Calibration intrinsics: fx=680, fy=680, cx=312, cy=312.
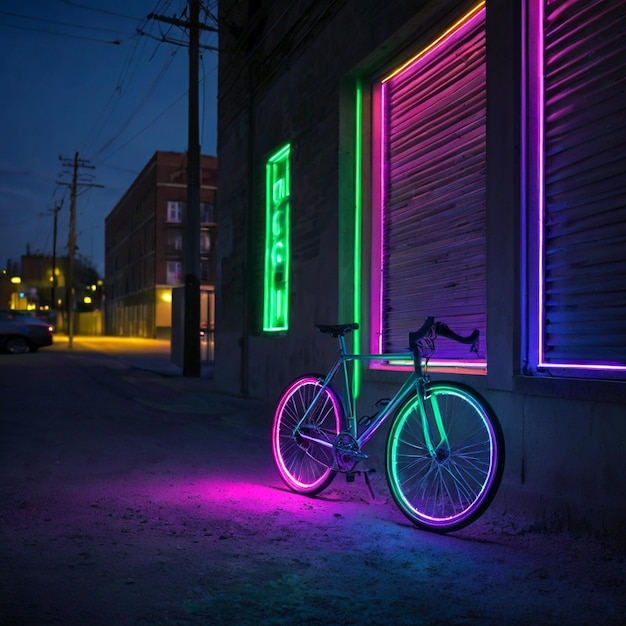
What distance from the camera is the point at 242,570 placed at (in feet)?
11.5

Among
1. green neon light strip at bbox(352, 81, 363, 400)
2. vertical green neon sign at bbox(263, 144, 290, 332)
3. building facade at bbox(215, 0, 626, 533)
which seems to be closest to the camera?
building facade at bbox(215, 0, 626, 533)

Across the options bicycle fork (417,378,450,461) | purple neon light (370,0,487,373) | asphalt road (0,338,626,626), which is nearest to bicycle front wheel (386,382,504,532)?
bicycle fork (417,378,450,461)

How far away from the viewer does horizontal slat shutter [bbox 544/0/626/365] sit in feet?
13.1

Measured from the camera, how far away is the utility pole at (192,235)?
54.2 feet

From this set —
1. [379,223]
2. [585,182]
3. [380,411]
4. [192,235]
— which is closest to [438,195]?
[379,223]

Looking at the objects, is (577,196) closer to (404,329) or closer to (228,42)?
(404,329)

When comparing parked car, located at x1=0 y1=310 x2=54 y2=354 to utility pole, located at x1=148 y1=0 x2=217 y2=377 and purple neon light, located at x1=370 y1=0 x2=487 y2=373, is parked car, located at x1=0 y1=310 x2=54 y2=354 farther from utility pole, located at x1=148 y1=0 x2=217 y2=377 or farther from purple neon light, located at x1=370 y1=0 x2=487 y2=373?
purple neon light, located at x1=370 y1=0 x2=487 y2=373

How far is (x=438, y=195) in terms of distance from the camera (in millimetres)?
5949

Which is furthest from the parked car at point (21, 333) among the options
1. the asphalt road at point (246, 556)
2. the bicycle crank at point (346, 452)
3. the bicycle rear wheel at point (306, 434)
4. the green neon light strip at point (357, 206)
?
the bicycle crank at point (346, 452)

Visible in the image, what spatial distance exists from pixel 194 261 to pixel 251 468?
11.0 metres

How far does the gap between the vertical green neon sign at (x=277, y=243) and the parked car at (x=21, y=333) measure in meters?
19.3

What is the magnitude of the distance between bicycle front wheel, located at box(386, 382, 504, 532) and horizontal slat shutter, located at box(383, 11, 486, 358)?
40.3 inches

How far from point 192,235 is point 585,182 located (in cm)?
1331

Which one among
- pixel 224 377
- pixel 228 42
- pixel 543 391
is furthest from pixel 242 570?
pixel 228 42
